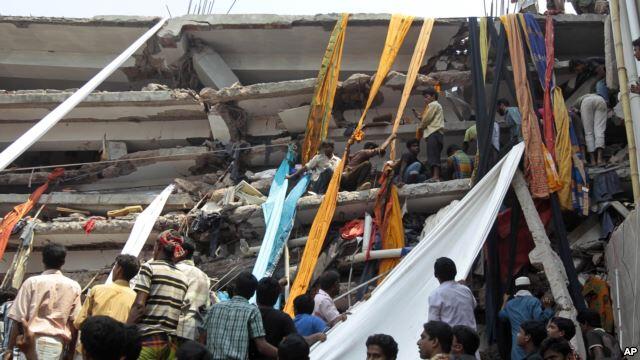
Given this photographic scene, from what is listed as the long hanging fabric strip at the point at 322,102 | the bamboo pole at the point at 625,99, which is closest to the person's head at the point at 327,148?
the long hanging fabric strip at the point at 322,102

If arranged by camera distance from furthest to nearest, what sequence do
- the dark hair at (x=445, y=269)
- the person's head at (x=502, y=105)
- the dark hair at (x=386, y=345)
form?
1. the person's head at (x=502, y=105)
2. the dark hair at (x=445, y=269)
3. the dark hair at (x=386, y=345)

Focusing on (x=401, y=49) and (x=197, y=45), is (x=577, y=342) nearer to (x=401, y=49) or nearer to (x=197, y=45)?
(x=401, y=49)

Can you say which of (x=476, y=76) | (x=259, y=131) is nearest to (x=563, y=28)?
(x=476, y=76)

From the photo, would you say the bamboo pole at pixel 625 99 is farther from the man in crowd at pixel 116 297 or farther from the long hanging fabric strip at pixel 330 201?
the man in crowd at pixel 116 297

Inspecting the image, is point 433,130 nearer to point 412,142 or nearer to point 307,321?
point 412,142

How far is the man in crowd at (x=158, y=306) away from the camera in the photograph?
613 centimetres

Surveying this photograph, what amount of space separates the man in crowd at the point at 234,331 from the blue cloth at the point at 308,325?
2.61 feet

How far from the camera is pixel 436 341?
5625 millimetres

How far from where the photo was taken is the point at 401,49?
13.1 m

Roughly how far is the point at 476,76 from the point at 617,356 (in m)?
4.86

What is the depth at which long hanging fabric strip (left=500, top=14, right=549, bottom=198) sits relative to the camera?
32.5ft

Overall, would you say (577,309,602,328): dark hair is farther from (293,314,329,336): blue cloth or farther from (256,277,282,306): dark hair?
(256,277,282,306): dark hair

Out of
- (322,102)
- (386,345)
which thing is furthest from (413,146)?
(386,345)

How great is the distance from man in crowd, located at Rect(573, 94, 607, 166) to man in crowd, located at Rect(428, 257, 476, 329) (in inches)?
174
